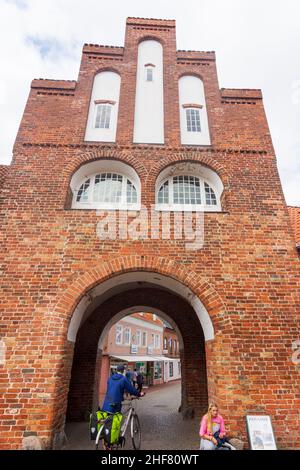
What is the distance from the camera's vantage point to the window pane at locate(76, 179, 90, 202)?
740 centimetres

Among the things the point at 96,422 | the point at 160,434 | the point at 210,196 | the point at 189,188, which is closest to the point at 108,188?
the point at 189,188

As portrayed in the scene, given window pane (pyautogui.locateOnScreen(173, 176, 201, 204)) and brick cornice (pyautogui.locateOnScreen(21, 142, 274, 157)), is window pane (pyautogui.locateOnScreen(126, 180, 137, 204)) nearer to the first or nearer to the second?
brick cornice (pyautogui.locateOnScreen(21, 142, 274, 157))

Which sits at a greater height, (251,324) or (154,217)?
(154,217)

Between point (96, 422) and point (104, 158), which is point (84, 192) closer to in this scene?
point (104, 158)

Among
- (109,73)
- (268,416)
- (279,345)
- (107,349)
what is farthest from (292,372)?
(107,349)

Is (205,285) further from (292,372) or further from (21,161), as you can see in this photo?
(21,161)

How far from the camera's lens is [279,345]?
5.46 meters

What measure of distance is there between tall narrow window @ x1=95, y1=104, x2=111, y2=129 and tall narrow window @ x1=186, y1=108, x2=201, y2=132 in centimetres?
240

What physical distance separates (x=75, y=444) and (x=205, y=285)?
4516 mm

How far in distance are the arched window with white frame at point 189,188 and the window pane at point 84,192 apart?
1.95 m

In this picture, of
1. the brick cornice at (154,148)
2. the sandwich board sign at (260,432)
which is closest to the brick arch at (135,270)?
the sandwich board sign at (260,432)

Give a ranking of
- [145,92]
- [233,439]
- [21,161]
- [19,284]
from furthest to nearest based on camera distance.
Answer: [145,92] < [21,161] < [19,284] < [233,439]

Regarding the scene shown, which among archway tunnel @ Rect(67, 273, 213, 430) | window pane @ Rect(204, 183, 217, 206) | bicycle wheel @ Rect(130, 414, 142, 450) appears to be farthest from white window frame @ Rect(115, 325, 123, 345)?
window pane @ Rect(204, 183, 217, 206)

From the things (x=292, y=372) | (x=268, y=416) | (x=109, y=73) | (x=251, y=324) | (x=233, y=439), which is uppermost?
(x=109, y=73)
